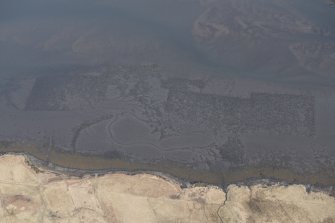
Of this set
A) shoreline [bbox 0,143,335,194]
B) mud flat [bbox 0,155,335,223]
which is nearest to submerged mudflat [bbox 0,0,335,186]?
shoreline [bbox 0,143,335,194]

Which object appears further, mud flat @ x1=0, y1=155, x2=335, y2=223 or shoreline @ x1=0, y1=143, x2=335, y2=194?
shoreline @ x1=0, y1=143, x2=335, y2=194

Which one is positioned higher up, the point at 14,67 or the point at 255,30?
the point at 255,30

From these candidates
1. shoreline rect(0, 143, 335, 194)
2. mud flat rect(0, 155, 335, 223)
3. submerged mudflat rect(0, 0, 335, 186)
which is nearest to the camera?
mud flat rect(0, 155, 335, 223)

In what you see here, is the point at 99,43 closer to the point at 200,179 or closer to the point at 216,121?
the point at 216,121

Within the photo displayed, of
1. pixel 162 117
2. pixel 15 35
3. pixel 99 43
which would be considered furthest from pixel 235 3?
pixel 15 35

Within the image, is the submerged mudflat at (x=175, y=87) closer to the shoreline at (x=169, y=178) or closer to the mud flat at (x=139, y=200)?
the shoreline at (x=169, y=178)

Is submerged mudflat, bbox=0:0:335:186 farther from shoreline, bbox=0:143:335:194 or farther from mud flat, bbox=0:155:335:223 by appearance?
mud flat, bbox=0:155:335:223

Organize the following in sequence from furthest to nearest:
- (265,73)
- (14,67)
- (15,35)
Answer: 1. (15,35)
2. (14,67)
3. (265,73)

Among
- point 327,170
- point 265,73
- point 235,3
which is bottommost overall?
point 327,170

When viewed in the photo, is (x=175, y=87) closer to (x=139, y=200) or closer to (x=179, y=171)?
(x=179, y=171)
